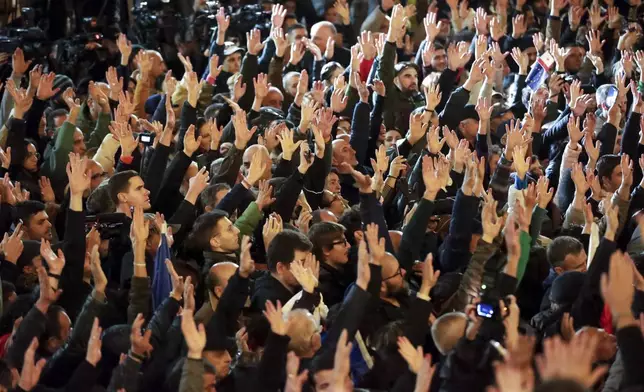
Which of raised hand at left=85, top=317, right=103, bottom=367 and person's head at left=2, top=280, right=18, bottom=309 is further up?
raised hand at left=85, top=317, right=103, bottom=367

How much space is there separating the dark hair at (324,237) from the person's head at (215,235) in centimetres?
35

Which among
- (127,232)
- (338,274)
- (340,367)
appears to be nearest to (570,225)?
(338,274)

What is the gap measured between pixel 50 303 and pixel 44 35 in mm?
4030

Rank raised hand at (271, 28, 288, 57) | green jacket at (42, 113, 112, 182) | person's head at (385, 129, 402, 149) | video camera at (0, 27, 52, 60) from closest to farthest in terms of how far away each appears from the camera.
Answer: green jacket at (42, 113, 112, 182), person's head at (385, 129, 402, 149), raised hand at (271, 28, 288, 57), video camera at (0, 27, 52, 60)

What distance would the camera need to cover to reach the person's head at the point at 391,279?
14.3 ft

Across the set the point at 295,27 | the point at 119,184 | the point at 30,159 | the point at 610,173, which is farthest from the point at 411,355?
the point at 295,27

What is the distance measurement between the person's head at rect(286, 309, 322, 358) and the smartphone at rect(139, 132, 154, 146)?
2.20m

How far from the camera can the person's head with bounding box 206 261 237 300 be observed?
453 cm

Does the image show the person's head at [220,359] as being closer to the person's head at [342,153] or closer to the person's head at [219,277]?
the person's head at [219,277]

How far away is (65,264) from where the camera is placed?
466 centimetres

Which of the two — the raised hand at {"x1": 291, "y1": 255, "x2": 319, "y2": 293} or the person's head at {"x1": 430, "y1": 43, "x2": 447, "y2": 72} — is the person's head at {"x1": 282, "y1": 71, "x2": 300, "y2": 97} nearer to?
the person's head at {"x1": 430, "y1": 43, "x2": 447, "y2": 72}

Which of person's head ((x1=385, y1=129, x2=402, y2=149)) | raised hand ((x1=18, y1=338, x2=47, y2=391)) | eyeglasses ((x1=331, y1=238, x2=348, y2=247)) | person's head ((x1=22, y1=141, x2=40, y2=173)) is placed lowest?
person's head ((x1=385, y1=129, x2=402, y2=149))

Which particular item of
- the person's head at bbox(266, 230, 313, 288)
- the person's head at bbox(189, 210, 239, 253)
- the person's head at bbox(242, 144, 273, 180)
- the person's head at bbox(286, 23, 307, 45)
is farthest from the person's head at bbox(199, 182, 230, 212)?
the person's head at bbox(286, 23, 307, 45)

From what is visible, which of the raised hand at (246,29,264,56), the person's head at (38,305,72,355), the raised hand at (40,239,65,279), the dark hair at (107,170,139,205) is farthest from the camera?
the raised hand at (246,29,264,56)
